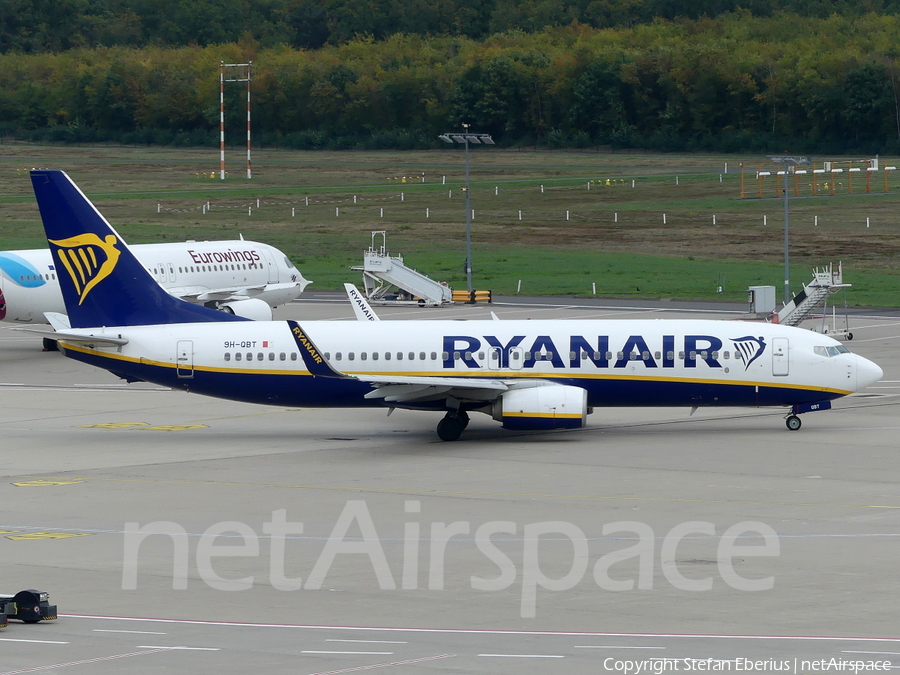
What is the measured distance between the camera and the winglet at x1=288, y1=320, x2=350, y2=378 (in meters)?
44.3

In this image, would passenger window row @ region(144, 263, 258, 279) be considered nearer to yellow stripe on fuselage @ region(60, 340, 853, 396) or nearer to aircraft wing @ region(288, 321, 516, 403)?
yellow stripe on fuselage @ region(60, 340, 853, 396)

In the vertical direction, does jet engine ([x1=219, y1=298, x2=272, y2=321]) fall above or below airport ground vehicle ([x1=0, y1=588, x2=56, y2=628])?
above

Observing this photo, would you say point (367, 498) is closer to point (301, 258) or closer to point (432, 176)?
point (301, 258)

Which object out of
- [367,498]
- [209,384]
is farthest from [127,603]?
[209,384]

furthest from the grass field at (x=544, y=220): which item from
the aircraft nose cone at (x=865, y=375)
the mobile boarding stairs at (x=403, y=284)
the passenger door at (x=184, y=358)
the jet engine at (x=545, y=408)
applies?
the passenger door at (x=184, y=358)

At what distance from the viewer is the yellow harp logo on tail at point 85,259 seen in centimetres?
4919

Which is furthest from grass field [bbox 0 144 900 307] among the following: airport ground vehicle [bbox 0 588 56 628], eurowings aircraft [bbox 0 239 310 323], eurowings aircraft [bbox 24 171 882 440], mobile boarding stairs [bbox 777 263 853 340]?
airport ground vehicle [bbox 0 588 56 628]

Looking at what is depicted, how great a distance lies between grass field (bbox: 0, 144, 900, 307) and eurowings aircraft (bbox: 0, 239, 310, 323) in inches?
813

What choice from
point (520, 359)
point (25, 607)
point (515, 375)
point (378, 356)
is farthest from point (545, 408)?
point (25, 607)

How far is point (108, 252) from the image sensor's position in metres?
49.4

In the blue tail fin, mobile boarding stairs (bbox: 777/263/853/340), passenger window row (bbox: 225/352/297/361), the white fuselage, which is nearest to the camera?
the white fuselage

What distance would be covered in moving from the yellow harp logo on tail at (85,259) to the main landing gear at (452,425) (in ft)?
43.0

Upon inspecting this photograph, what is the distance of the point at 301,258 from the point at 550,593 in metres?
95.5

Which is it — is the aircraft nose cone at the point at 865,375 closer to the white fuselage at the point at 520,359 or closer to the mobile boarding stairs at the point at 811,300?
the white fuselage at the point at 520,359
